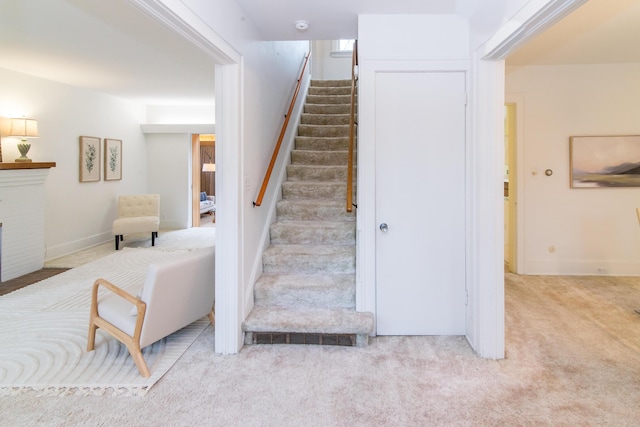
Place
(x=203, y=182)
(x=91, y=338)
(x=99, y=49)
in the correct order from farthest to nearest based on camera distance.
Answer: (x=203, y=182) < (x=99, y=49) < (x=91, y=338)

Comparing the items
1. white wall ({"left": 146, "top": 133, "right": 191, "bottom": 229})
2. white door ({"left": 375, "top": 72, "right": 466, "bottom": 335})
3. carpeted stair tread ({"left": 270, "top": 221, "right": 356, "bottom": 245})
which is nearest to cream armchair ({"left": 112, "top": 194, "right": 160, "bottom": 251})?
white wall ({"left": 146, "top": 133, "right": 191, "bottom": 229})

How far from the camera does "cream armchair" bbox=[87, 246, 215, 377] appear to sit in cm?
225

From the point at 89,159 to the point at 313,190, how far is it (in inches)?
176

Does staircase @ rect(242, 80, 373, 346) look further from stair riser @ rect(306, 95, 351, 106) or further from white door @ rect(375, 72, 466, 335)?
stair riser @ rect(306, 95, 351, 106)

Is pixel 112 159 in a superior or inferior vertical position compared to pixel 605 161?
superior

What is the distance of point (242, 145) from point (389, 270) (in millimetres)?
1470

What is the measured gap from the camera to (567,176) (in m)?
4.45

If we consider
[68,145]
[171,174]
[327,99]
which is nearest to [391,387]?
[327,99]

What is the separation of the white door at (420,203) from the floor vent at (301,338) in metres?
0.33

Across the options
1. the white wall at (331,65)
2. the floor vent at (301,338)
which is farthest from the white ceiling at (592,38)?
the white wall at (331,65)

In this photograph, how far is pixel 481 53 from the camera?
2412 millimetres

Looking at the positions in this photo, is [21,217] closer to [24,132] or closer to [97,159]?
[24,132]

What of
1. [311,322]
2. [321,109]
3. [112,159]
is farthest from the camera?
[112,159]

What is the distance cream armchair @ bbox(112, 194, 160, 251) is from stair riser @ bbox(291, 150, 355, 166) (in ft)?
11.1
